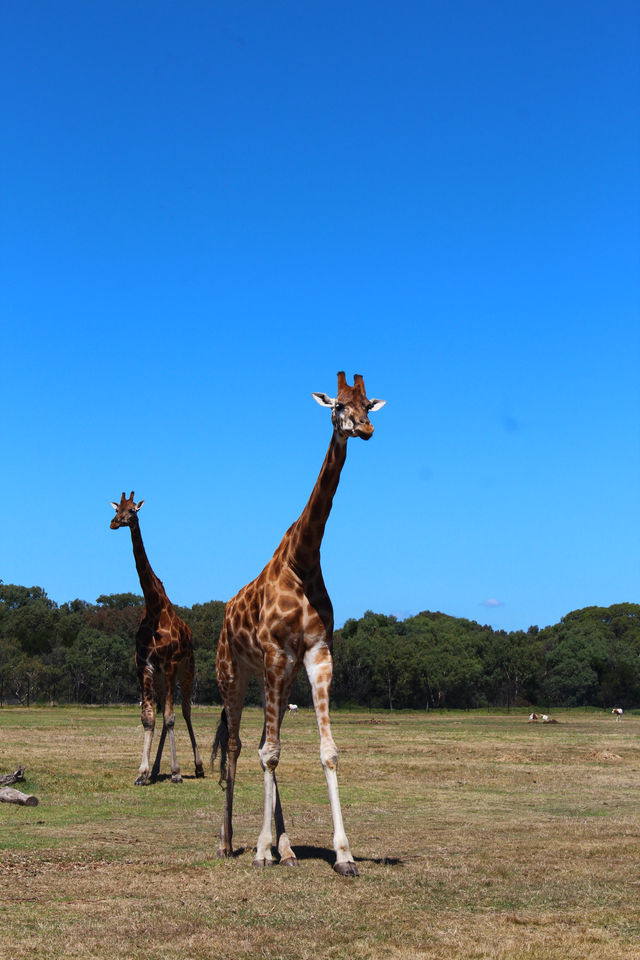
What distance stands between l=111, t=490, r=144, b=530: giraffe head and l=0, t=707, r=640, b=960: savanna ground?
17.3 feet

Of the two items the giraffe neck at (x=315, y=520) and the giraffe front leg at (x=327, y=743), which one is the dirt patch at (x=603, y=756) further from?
the giraffe neck at (x=315, y=520)

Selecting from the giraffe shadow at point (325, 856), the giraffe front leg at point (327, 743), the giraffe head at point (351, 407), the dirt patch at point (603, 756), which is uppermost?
the giraffe head at point (351, 407)

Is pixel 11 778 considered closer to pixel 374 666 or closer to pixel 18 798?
pixel 18 798

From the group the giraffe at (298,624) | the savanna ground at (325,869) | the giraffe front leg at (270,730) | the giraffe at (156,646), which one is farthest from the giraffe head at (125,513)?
the giraffe front leg at (270,730)

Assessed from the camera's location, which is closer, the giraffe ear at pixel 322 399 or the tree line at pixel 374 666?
the giraffe ear at pixel 322 399

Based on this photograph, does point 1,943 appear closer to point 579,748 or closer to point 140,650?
point 140,650

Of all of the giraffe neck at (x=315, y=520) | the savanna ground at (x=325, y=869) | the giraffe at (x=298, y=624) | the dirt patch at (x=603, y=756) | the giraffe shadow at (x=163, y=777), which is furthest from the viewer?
the dirt patch at (x=603, y=756)

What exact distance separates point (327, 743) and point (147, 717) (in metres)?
10.5

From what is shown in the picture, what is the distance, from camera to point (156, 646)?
21.0 meters

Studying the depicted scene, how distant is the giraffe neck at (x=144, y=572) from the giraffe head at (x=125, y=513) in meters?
0.20

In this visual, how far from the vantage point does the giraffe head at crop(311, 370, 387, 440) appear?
35.4 feet

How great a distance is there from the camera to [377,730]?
42188 millimetres

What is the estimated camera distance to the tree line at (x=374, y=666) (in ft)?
239

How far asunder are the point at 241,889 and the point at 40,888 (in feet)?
6.43
